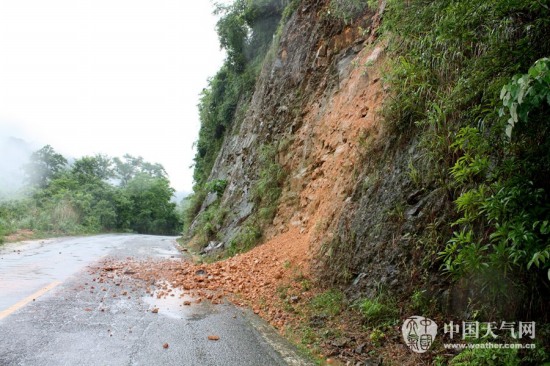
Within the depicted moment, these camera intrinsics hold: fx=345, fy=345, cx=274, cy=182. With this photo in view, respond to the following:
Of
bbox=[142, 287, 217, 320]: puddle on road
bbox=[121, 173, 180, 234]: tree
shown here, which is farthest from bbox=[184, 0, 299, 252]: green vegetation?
bbox=[121, 173, 180, 234]: tree

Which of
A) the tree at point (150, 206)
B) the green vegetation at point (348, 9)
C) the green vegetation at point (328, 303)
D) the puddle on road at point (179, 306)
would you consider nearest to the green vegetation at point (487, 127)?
the green vegetation at point (328, 303)

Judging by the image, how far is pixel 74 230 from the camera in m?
27.3

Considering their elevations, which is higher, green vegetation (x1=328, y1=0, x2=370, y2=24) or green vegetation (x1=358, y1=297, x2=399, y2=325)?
green vegetation (x1=328, y1=0, x2=370, y2=24)

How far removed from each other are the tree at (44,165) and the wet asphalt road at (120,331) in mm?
54053

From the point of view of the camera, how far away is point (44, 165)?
2104 inches

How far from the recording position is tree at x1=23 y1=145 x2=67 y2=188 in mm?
51688

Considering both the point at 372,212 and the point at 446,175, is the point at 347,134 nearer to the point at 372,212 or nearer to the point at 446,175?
the point at 372,212

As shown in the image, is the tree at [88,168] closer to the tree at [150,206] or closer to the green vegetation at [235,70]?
the tree at [150,206]

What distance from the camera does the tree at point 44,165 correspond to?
170 feet

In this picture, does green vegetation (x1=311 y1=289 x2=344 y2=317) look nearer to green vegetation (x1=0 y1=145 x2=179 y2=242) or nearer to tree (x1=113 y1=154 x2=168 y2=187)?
green vegetation (x1=0 y1=145 x2=179 y2=242)

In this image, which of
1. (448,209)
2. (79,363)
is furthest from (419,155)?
(79,363)

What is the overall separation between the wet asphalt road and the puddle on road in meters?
0.01

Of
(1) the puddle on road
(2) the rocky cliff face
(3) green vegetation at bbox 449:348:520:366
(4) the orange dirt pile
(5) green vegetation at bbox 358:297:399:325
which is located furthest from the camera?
(4) the orange dirt pile

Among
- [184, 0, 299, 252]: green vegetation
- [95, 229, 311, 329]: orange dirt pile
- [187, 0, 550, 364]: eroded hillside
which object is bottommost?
[95, 229, 311, 329]: orange dirt pile
